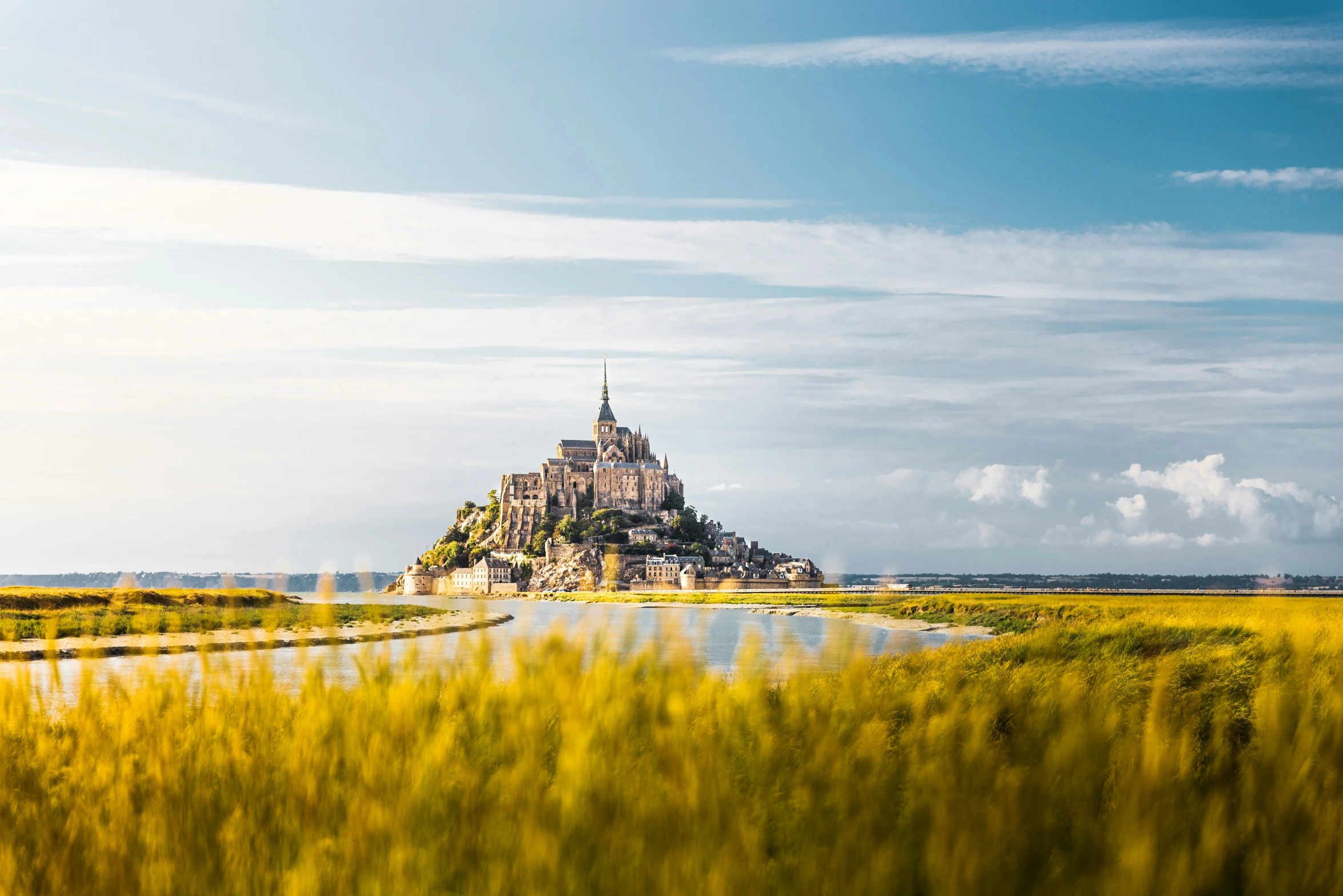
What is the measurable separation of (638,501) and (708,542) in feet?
39.4

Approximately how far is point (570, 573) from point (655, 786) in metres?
134

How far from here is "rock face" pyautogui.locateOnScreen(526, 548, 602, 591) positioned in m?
132

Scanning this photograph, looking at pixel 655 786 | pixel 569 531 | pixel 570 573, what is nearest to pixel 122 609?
pixel 655 786

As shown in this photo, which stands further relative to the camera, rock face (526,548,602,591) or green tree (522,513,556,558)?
green tree (522,513,556,558)

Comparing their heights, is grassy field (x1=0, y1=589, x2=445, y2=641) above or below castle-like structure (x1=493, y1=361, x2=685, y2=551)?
below

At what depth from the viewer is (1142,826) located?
10.00ft

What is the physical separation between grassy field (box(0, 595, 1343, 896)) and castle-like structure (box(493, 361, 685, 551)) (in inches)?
5683

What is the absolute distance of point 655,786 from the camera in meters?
3.50

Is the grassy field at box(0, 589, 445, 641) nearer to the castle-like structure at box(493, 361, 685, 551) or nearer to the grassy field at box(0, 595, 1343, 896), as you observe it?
the grassy field at box(0, 595, 1343, 896)

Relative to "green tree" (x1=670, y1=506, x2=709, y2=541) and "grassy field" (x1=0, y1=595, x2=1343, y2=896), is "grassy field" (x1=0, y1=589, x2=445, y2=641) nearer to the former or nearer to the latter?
"grassy field" (x1=0, y1=595, x2=1343, y2=896)

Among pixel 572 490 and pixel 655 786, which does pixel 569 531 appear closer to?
pixel 572 490

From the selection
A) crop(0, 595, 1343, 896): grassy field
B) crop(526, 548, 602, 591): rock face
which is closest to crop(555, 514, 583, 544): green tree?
crop(526, 548, 602, 591): rock face

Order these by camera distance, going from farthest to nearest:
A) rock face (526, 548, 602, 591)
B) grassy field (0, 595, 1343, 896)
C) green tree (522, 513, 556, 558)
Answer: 1. green tree (522, 513, 556, 558)
2. rock face (526, 548, 602, 591)
3. grassy field (0, 595, 1343, 896)

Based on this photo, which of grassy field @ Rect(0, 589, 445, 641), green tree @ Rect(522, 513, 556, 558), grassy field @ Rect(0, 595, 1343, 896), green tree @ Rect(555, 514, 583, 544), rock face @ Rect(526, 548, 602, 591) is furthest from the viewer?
green tree @ Rect(522, 513, 556, 558)
